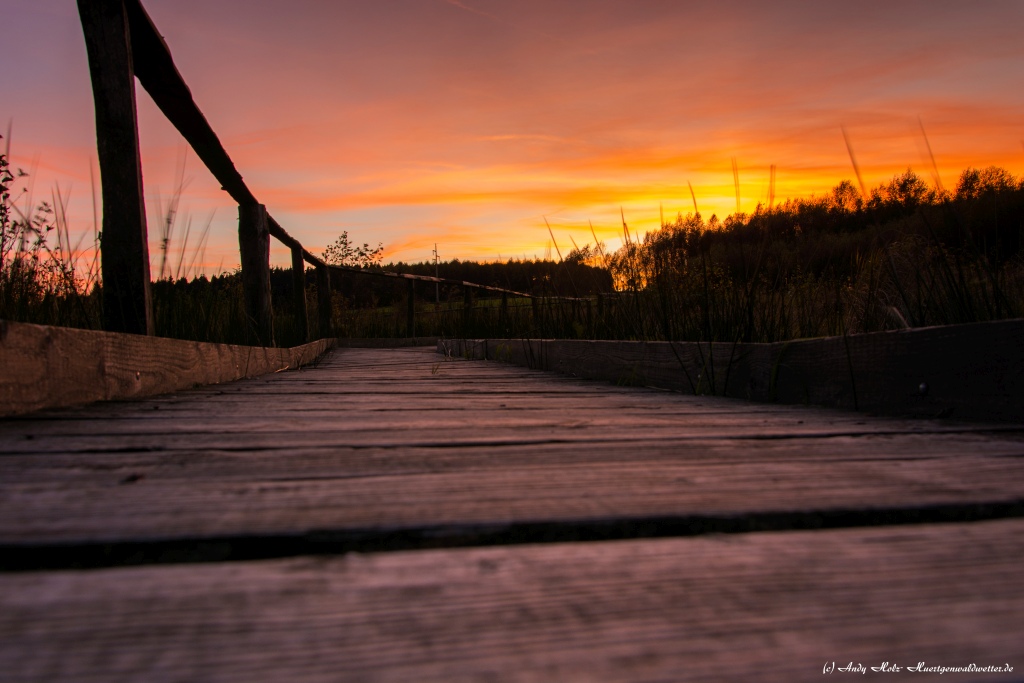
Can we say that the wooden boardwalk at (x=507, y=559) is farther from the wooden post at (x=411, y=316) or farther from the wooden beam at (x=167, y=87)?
the wooden post at (x=411, y=316)

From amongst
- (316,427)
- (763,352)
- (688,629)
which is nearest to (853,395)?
(763,352)

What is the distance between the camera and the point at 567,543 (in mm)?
762

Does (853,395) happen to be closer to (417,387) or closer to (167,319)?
(417,387)

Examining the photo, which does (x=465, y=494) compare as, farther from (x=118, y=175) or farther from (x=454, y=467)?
(x=118, y=175)

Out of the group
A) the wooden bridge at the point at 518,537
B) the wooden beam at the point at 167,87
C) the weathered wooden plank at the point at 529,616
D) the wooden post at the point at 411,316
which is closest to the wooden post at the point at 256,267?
the wooden beam at the point at 167,87

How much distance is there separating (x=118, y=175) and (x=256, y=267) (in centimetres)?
235

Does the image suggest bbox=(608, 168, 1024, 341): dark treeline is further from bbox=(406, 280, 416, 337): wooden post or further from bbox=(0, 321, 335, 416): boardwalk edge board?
bbox=(406, 280, 416, 337): wooden post

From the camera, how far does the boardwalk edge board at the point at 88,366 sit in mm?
1645

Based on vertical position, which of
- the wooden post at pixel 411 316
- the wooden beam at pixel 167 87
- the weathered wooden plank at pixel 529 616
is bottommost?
the weathered wooden plank at pixel 529 616

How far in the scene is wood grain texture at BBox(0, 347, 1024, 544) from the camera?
0.84m

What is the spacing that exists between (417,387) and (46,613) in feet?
8.53

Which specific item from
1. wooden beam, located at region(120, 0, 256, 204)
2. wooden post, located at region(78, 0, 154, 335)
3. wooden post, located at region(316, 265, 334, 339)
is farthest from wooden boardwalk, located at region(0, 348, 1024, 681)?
wooden post, located at region(316, 265, 334, 339)

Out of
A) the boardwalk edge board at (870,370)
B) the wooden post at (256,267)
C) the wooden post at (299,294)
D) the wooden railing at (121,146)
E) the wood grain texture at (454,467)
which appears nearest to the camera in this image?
the wood grain texture at (454,467)

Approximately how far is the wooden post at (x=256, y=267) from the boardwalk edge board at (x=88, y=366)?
149 cm
